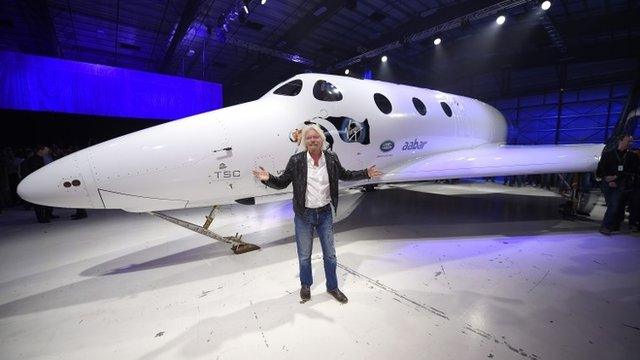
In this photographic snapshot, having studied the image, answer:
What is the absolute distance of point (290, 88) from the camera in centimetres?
489

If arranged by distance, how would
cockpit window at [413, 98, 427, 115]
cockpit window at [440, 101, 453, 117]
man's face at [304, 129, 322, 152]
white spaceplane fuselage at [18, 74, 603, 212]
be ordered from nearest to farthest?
man's face at [304, 129, 322, 152] → white spaceplane fuselage at [18, 74, 603, 212] → cockpit window at [413, 98, 427, 115] → cockpit window at [440, 101, 453, 117]

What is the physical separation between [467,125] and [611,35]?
14.8 m

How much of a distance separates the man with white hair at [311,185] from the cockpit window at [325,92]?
6.50 feet

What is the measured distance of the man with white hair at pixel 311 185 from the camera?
300 cm

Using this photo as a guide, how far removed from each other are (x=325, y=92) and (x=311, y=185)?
8.02 feet

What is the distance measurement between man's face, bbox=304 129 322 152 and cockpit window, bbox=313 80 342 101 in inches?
80.0

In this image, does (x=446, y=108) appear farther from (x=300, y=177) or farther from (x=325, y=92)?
(x=300, y=177)

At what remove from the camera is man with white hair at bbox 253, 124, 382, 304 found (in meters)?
3.00

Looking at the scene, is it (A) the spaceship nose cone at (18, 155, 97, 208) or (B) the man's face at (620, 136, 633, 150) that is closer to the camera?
(A) the spaceship nose cone at (18, 155, 97, 208)

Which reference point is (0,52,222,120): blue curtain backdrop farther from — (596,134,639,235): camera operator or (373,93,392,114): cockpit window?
(596,134,639,235): camera operator

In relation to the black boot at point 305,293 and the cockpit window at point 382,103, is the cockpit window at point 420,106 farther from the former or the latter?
the black boot at point 305,293

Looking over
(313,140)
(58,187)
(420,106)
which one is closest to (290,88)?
(313,140)

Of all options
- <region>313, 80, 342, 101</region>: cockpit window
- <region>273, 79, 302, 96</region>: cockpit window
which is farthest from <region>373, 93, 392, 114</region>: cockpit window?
<region>273, 79, 302, 96</region>: cockpit window

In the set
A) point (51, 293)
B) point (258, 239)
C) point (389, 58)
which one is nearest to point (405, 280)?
point (258, 239)
